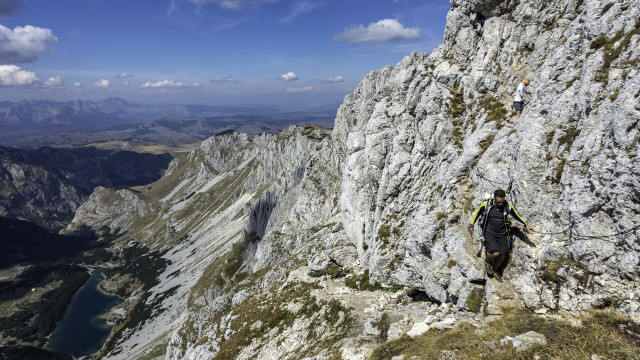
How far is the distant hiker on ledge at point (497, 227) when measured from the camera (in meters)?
14.7

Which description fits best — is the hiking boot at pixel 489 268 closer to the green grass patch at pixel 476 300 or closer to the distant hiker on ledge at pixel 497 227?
the distant hiker on ledge at pixel 497 227

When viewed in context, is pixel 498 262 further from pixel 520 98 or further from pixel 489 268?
pixel 520 98

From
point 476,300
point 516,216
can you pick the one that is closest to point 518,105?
point 516,216

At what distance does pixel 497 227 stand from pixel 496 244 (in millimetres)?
903

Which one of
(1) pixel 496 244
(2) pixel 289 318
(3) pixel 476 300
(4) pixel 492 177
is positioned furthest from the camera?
(2) pixel 289 318

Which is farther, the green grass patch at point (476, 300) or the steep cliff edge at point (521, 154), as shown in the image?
the green grass patch at point (476, 300)

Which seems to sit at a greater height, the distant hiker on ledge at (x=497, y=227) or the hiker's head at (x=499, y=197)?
the hiker's head at (x=499, y=197)

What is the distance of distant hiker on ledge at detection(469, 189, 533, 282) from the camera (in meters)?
14.7

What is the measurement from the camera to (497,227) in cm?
1509

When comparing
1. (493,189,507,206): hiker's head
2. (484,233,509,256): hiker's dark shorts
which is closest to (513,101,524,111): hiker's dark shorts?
(493,189,507,206): hiker's head

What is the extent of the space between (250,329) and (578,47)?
40.1 meters

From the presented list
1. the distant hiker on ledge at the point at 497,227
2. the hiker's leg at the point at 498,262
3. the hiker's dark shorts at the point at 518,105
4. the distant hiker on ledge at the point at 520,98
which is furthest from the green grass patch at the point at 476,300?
the hiker's dark shorts at the point at 518,105

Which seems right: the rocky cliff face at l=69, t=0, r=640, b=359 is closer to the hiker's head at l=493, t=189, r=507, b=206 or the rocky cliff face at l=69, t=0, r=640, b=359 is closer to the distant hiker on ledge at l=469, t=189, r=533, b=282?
the distant hiker on ledge at l=469, t=189, r=533, b=282

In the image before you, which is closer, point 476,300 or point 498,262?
point 498,262
